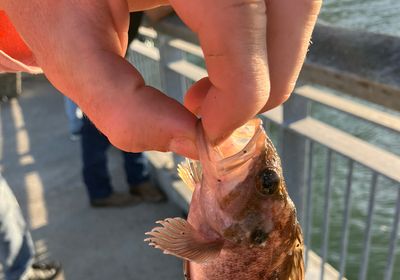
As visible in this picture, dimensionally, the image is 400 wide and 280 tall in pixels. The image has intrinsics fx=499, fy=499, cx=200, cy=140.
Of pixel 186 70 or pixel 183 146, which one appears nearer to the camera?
pixel 183 146

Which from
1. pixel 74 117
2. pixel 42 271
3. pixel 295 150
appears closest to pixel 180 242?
pixel 295 150

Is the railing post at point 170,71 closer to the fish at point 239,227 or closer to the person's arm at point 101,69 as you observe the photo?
the fish at point 239,227

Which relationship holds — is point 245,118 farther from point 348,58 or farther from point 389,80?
point 348,58

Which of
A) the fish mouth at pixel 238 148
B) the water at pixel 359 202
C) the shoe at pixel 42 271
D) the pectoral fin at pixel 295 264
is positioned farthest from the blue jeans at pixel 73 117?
the fish mouth at pixel 238 148

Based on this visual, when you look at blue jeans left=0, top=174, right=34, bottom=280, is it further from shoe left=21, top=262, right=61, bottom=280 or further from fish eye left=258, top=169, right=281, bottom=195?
fish eye left=258, top=169, right=281, bottom=195

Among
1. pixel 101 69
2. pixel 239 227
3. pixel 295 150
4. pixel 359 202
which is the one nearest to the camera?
pixel 101 69

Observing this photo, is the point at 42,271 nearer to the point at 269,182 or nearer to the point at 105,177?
the point at 105,177

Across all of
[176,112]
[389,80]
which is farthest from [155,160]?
[176,112]

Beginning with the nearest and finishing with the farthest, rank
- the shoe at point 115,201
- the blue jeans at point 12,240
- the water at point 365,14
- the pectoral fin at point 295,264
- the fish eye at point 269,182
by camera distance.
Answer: the fish eye at point 269,182 < the pectoral fin at point 295,264 < the blue jeans at point 12,240 < the shoe at point 115,201 < the water at point 365,14
